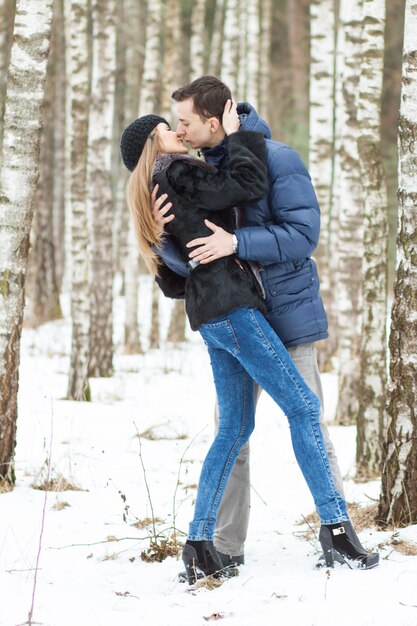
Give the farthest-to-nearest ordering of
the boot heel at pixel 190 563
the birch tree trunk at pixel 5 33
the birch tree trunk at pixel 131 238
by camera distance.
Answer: the birch tree trunk at pixel 5 33 → the birch tree trunk at pixel 131 238 → the boot heel at pixel 190 563

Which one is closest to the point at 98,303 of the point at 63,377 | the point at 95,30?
the point at 63,377

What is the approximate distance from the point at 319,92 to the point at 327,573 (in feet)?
27.6

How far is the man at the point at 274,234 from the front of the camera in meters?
3.77

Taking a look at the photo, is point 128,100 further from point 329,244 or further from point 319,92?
point 319,92

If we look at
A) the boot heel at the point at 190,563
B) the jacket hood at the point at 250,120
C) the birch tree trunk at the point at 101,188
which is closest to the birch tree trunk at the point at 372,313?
the boot heel at the point at 190,563

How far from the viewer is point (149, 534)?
4699 mm

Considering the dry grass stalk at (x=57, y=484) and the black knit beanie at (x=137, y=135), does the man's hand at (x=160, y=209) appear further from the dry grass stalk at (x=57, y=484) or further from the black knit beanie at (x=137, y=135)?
the dry grass stalk at (x=57, y=484)

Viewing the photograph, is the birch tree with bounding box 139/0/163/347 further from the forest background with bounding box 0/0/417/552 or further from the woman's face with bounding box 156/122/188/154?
the woman's face with bounding box 156/122/188/154

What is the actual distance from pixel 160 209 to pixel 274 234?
518mm

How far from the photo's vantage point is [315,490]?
3.81 metres

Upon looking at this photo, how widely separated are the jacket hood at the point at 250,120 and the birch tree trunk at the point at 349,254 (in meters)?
4.51

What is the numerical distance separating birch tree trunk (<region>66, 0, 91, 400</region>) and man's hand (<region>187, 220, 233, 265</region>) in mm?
5672

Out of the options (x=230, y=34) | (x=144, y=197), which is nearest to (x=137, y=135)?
(x=144, y=197)

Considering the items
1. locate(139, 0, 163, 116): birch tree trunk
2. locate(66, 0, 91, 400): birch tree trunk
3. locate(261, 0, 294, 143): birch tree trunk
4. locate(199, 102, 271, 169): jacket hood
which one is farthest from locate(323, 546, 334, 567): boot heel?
locate(261, 0, 294, 143): birch tree trunk
